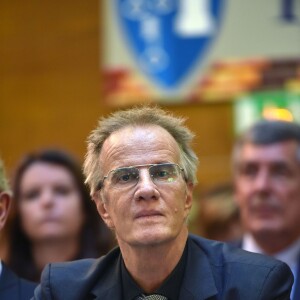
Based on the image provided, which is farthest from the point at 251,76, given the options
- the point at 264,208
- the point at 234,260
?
the point at 234,260

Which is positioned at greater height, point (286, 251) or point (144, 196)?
point (144, 196)

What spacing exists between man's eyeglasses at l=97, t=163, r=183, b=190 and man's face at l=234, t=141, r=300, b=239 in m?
1.45

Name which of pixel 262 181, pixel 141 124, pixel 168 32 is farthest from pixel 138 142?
pixel 168 32

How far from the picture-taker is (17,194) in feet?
14.5

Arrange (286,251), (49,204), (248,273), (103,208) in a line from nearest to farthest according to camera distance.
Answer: (248,273) < (103,208) < (286,251) < (49,204)

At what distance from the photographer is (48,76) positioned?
8141 mm

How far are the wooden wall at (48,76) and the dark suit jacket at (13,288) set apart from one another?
446cm

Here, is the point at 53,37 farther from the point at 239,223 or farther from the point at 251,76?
the point at 239,223

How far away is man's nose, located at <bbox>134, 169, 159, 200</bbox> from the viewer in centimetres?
271

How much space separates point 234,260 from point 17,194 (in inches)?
71.0

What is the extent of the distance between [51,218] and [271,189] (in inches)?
42.8

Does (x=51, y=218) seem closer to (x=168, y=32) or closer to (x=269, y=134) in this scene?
(x=269, y=134)

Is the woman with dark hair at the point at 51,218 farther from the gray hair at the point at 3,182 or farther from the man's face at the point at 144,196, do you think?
the man's face at the point at 144,196

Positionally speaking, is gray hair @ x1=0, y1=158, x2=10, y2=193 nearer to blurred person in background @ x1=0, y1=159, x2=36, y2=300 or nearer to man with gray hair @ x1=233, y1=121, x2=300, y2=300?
blurred person in background @ x1=0, y1=159, x2=36, y2=300
